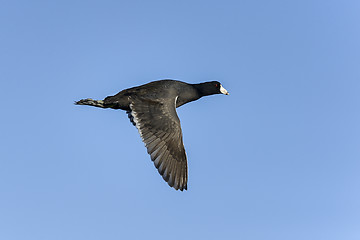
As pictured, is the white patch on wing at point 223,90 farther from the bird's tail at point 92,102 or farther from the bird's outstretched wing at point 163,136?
the bird's tail at point 92,102

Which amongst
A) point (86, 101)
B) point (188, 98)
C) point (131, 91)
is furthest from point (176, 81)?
point (86, 101)

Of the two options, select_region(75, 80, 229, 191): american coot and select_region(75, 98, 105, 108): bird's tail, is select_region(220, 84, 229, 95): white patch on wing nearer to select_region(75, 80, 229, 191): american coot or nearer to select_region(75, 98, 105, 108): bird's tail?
select_region(75, 80, 229, 191): american coot

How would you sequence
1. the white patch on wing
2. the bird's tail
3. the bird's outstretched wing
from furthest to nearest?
the white patch on wing < the bird's tail < the bird's outstretched wing

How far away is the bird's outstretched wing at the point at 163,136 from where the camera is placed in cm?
1393

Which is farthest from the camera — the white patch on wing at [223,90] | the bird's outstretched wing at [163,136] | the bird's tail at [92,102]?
the white patch on wing at [223,90]

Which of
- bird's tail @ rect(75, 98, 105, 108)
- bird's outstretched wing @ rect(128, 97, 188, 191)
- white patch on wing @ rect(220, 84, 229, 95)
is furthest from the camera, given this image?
white patch on wing @ rect(220, 84, 229, 95)

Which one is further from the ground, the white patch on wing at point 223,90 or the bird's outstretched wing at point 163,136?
the white patch on wing at point 223,90

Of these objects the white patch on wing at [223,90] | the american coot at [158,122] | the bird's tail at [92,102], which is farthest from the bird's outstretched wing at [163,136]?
the white patch on wing at [223,90]

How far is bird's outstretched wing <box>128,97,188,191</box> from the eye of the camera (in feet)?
45.7

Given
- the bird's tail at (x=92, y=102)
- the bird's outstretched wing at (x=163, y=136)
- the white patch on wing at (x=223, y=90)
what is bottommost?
the bird's outstretched wing at (x=163, y=136)

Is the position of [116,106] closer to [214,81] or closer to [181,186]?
[181,186]

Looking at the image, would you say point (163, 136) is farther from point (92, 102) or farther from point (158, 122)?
point (92, 102)

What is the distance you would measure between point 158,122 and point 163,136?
0.42 metres

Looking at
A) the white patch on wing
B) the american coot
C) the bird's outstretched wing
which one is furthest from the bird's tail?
the white patch on wing
